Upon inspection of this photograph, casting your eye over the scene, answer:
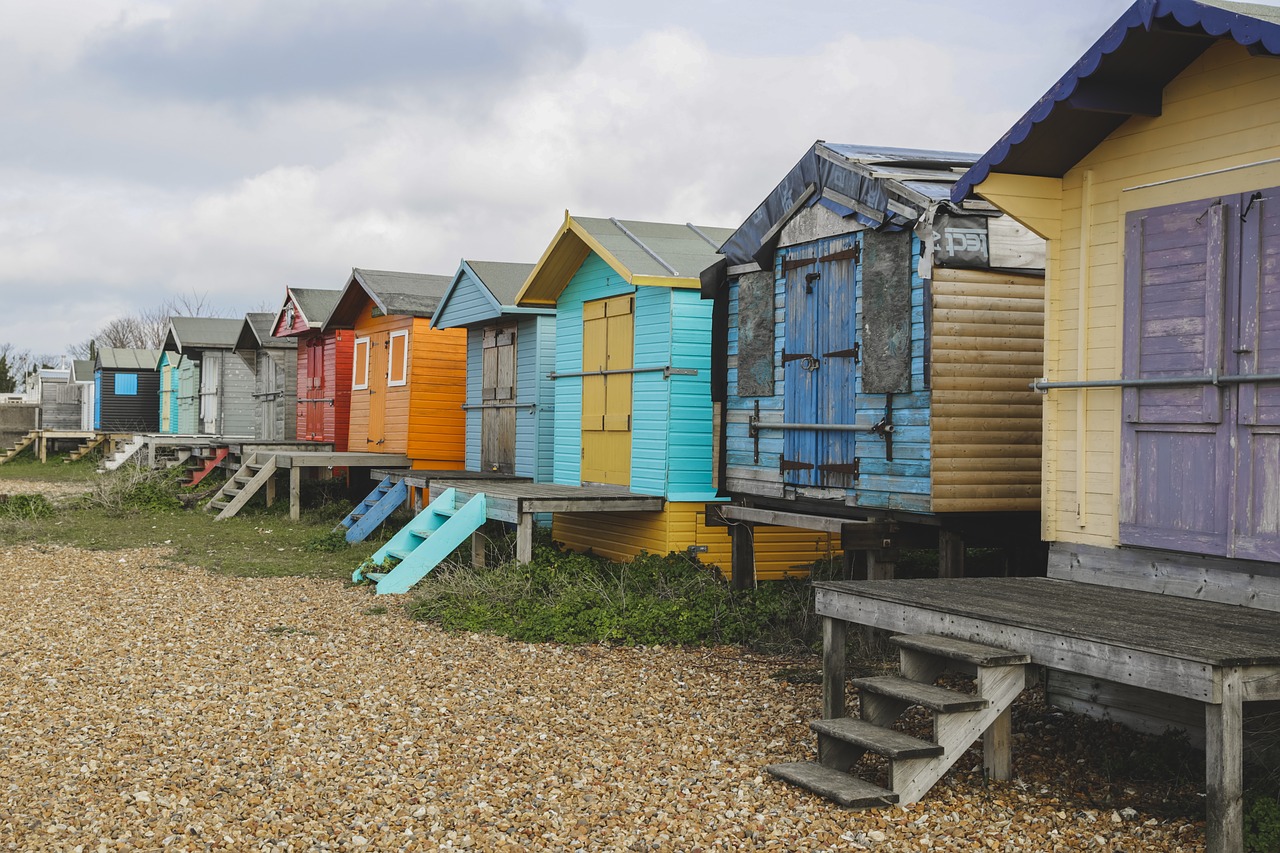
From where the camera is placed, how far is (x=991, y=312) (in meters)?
8.66

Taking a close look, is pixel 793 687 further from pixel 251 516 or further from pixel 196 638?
pixel 251 516

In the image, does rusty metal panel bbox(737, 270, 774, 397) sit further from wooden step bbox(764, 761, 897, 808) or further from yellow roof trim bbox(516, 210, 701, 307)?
wooden step bbox(764, 761, 897, 808)

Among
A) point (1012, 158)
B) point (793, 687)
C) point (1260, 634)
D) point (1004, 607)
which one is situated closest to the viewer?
point (1260, 634)

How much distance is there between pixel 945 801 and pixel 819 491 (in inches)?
173

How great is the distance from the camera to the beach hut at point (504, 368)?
1557 centimetres

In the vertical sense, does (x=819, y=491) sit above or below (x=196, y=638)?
above

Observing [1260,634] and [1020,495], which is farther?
[1020,495]

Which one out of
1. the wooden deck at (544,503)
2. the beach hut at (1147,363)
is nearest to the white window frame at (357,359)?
the wooden deck at (544,503)

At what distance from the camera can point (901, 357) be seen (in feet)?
28.6

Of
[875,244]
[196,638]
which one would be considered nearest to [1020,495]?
[875,244]

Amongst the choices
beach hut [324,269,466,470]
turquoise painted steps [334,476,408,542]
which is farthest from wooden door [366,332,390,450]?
turquoise painted steps [334,476,408,542]

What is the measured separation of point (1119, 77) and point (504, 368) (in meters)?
11.3

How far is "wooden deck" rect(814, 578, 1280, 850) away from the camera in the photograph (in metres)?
4.58

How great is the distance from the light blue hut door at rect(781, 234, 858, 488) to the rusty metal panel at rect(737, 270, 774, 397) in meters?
0.24
